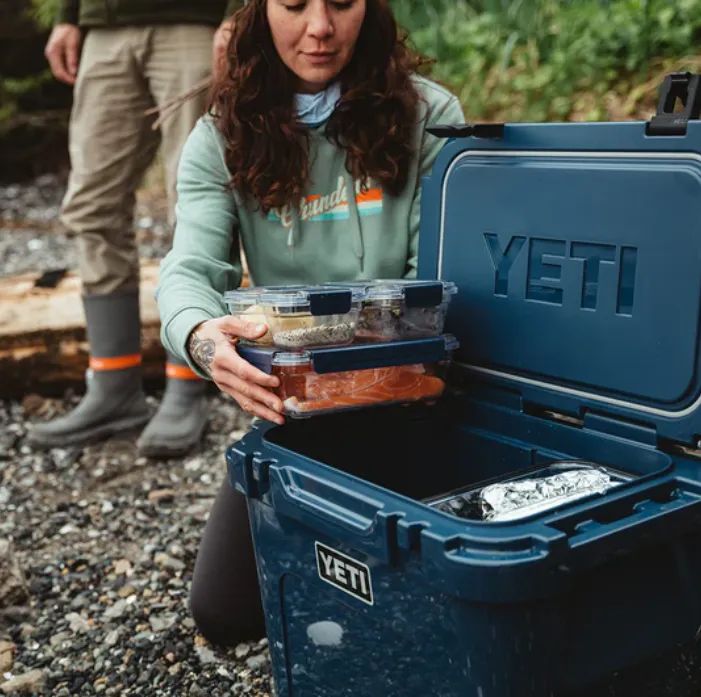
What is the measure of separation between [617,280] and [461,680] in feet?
1.91

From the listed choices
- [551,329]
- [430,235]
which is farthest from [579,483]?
[430,235]

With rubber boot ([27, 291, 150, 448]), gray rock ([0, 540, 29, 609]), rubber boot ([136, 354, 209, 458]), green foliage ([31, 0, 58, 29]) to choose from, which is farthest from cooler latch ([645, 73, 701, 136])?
green foliage ([31, 0, 58, 29])

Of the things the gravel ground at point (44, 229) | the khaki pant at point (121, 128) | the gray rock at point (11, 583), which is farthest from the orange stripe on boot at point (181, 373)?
the gravel ground at point (44, 229)

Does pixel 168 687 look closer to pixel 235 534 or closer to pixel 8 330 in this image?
pixel 235 534

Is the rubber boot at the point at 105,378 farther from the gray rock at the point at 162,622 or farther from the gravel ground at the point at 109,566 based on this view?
the gray rock at the point at 162,622

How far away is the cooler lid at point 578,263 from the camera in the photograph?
1278 mm

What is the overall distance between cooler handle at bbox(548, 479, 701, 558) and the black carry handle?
601 millimetres

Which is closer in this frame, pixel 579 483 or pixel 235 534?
pixel 579 483

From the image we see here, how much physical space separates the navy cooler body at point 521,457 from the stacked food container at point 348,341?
0.09 m

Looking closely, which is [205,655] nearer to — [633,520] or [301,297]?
[301,297]

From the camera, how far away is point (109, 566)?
7.72 ft

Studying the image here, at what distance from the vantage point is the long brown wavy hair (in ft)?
6.03

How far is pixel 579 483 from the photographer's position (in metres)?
1.35

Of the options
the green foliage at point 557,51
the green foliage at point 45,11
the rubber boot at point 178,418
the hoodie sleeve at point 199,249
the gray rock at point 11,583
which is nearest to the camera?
the hoodie sleeve at point 199,249
